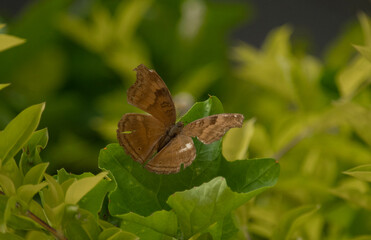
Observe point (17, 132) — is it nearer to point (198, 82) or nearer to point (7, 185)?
point (7, 185)

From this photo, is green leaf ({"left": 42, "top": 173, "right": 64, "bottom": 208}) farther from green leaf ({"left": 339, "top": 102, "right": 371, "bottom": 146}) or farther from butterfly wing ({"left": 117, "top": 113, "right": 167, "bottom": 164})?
green leaf ({"left": 339, "top": 102, "right": 371, "bottom": 146})

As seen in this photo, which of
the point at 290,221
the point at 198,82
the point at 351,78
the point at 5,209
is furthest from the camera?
the point at 198,82

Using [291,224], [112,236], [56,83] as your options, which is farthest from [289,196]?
[56,83]

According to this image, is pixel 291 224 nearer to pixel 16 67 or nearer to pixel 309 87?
pixel 309 87

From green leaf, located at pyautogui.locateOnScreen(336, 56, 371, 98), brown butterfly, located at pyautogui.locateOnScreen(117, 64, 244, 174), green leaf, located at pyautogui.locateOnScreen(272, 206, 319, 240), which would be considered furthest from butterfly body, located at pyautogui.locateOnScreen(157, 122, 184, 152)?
green leaf, located at pyautogui.locateOnScreen(336, 56, 371, 98)

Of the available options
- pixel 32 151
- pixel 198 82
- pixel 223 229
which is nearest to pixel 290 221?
pixel 223 229

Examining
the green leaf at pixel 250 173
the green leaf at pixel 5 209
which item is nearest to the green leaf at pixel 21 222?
the green leaf at pixel 5 209

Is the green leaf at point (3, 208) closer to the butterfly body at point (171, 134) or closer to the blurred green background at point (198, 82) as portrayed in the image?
the butterfly body at point (171, 134)
